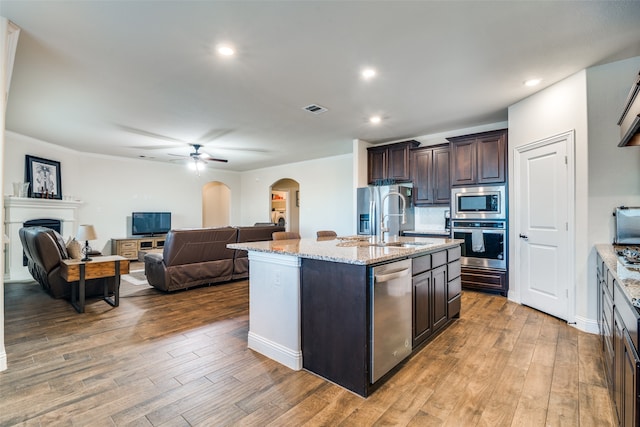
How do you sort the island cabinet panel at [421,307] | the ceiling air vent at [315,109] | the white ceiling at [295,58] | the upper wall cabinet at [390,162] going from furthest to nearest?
1. the upper wall cabinet at [390,162]
2. the ceiling air vent at [315,109]
3. the island cabinet panel at [421,307]
4. the white ceiling at [295,58]

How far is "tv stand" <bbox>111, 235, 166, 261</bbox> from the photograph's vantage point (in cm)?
730

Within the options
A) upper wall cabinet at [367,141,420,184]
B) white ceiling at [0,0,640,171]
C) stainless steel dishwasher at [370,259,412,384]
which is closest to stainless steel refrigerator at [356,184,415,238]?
upper wall cabinet at [367,141,420,184]

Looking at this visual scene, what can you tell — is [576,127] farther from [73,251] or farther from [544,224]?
[73,251]

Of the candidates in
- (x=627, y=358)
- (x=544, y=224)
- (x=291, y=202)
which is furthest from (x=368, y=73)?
(x=291, y=202)

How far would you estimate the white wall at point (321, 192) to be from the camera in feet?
23.9

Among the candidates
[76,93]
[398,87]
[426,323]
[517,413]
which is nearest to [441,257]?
[426,323]

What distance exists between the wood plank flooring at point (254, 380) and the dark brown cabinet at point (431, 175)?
86.3 inches

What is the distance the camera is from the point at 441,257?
2.93m

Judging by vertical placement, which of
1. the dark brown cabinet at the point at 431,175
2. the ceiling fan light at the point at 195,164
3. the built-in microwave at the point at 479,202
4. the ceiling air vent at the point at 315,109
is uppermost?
the ceiling air vent at the point at 315,109

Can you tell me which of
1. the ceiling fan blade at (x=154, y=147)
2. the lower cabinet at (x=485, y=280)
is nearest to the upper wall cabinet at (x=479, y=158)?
the lower cabinet at (x=485, y=280)

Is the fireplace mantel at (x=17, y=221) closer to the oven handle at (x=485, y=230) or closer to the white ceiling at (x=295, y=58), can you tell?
the white ceiling at (x=295, y=58)

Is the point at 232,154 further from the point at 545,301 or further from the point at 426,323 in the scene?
the point at 545,301

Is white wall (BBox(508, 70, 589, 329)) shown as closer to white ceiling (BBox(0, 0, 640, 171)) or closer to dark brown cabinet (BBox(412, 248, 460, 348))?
white ceiling (BBox(0, 0, 640, 171))

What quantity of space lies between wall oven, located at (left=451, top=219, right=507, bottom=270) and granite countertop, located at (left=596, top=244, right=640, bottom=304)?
191cm
